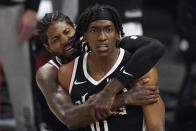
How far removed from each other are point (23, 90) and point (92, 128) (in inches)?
80.3

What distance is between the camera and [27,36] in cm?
646

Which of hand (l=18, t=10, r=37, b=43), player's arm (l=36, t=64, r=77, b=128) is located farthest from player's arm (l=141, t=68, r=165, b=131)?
hand (l=18, t=10, r=37, b=43)

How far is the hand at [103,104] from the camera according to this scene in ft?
15.0

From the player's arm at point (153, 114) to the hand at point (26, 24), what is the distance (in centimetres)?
204

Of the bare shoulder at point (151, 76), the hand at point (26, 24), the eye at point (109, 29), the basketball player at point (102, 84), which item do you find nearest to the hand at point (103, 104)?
the basketball player at point (102, 84)

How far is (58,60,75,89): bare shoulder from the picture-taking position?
481cm

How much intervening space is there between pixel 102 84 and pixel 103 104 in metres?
0.17

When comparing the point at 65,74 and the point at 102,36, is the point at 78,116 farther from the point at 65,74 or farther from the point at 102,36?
the point at 102,36

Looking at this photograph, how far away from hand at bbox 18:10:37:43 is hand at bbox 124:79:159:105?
6.69ft

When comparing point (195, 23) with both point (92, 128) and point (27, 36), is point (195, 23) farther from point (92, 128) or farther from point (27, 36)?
point (92, 128)

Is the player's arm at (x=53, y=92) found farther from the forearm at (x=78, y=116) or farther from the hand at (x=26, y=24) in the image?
the hand at (x=26, y=24)

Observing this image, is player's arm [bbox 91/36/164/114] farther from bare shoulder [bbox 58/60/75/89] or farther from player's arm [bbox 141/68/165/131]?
bare shoulder [bbox 58/60/75/89]

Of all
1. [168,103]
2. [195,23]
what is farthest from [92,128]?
[168,103]

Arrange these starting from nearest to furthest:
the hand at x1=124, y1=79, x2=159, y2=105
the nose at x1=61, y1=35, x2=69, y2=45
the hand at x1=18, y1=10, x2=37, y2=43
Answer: the hand at x1=124, y1=79, x2=159, y2=105
the nose at x1=61, y1=35, x2=69, y2=45
the hand at x1=18, y1=10, x2=37, y2=43
